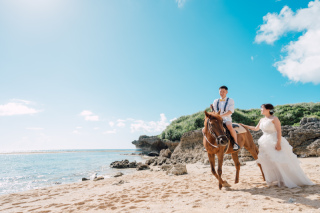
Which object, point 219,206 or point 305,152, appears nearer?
point 219,206

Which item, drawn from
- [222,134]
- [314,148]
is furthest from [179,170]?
[314,148]

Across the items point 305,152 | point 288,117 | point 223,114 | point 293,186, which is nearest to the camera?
point 293,186

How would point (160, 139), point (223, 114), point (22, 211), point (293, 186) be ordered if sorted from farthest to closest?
point (160, 139) → point (223, 114) → point (22, 211) → point (293, 186)

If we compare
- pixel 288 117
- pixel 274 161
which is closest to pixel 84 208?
pixel 274 161

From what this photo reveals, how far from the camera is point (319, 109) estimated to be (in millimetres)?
19438

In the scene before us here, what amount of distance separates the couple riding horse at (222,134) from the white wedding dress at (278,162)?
31.9 inches

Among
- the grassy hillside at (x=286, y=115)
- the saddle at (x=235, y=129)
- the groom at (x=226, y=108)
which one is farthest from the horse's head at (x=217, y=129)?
the grassy hillside at (x=286, y=115)

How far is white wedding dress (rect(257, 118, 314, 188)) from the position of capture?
14.9 ft

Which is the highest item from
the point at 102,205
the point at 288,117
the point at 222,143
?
the point at 288,117

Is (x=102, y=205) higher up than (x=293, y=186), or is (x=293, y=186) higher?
(x=293, y=186)

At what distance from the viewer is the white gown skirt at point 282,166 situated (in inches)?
179

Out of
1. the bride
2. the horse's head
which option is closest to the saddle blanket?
the bride

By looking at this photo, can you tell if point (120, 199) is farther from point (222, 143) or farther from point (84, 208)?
point (222, 143)

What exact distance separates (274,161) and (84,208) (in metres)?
5.33
